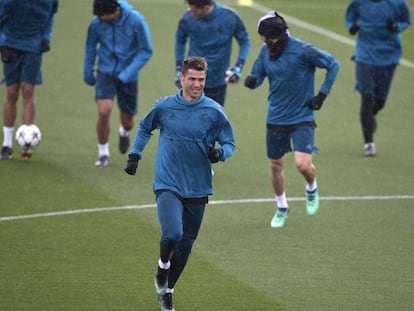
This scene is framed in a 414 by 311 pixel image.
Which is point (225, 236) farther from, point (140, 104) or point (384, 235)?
Answer: point (140, 104)

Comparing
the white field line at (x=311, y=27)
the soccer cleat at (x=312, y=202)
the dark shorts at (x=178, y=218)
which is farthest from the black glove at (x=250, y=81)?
A: the white field line at (x=311, y=27)

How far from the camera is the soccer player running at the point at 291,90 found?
49.4 feet

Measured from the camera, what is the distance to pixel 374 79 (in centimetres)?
2038

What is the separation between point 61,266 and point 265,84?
45.7 feet

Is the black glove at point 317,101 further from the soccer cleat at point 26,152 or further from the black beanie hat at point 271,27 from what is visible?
the soccer cleat at point 26,152

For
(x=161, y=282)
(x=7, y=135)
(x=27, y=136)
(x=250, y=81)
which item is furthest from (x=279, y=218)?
(x=7, y=135)

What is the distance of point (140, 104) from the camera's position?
79.2 ft

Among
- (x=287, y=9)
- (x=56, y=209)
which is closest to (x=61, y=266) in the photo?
(x=56, y=209)

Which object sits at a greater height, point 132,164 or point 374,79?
point 132,164

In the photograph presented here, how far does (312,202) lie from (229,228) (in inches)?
45.0

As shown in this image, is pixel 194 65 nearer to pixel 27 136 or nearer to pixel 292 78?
pixel 292 78

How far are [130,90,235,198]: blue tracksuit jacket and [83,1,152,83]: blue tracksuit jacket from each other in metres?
6.60

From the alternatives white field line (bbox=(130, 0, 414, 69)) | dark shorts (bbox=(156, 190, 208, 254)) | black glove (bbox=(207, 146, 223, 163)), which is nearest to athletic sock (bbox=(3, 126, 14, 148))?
dark shorts (bbox=(156, 190, 208, 254))

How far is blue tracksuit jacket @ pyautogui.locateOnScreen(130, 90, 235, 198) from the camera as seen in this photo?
38.3 feet
